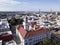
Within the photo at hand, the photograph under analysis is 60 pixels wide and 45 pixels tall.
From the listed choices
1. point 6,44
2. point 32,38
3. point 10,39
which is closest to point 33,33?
point 32,38

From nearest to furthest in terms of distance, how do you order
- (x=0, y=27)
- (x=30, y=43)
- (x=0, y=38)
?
(x=0, y=38) → (x=30, y=43) → (x=0, y=27)

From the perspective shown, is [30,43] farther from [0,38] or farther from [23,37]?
[0,38]

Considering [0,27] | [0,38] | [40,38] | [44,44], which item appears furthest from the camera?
[0,27]

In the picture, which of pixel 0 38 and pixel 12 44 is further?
pixel 0 38

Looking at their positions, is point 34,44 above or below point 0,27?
below

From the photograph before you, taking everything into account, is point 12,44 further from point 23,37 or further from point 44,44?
point 44,44

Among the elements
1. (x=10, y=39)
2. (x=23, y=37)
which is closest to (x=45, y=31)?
(x=23, y=37)

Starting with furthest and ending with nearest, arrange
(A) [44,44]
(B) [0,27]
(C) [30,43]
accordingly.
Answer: (B) [0,27] → (C) [30,43] → (A) [44,44]

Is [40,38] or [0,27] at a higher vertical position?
[0,27]

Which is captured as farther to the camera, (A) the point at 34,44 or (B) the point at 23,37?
(A) the point at 34,44
